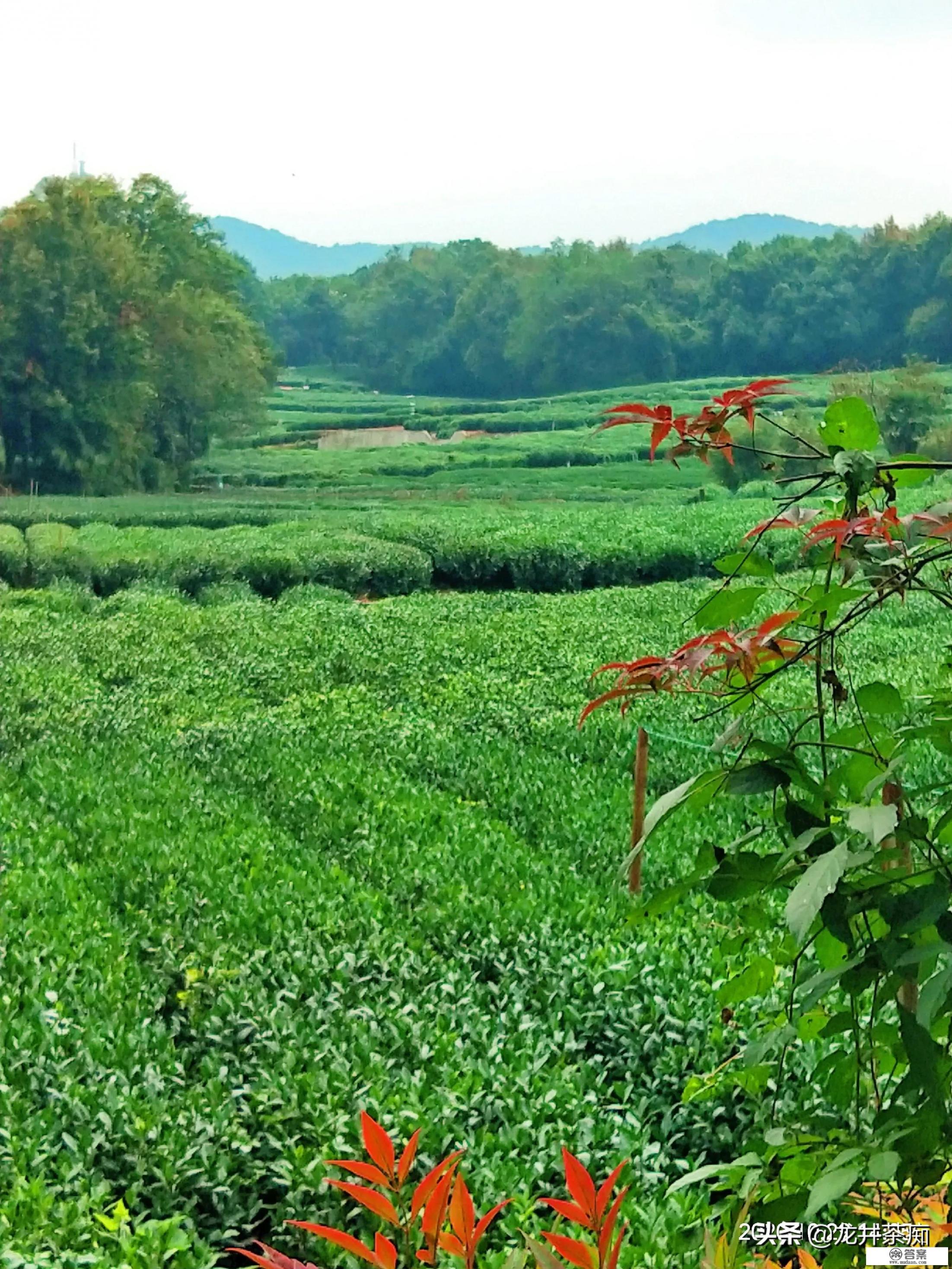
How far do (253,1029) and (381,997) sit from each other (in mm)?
350

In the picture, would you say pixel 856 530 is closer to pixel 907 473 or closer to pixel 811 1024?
pixel 907 473

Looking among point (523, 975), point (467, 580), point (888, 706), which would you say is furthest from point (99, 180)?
point (888, 706)

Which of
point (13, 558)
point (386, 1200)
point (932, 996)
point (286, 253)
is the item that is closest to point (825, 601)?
point (932, 996)

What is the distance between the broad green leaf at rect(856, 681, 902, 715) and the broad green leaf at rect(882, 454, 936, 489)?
0.16 meters

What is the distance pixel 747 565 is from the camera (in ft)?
3.40

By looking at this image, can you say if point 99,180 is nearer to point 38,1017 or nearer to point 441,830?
point 441,830

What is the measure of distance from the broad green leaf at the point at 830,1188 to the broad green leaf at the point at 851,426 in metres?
0.50

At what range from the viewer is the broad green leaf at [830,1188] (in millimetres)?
820

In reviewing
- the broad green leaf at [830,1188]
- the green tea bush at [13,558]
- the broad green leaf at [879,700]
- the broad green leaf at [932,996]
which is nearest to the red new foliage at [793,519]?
the broad green leaf at [879,700]

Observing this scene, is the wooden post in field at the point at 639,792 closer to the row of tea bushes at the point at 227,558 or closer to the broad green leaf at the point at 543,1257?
the broad green leaf at the point at 543,1257

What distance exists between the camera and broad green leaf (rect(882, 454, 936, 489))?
98cm

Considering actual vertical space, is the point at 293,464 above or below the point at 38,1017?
above

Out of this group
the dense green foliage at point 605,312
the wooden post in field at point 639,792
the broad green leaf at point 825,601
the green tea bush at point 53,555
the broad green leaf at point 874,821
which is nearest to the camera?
the broad green leaf at point 874,821

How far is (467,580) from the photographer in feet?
44.2
